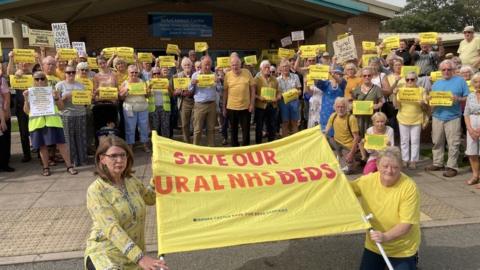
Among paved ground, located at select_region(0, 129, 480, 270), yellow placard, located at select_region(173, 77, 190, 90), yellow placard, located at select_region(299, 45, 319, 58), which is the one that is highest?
yellow placard, located at select_region(299, 45, 319, 58)

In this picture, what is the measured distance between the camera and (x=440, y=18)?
2534 inches

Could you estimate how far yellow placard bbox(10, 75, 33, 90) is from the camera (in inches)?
288

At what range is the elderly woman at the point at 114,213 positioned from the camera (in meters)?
2.95

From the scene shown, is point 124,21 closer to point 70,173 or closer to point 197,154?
point 70,173

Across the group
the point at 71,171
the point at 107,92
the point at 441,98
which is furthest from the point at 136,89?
the point at 441,98

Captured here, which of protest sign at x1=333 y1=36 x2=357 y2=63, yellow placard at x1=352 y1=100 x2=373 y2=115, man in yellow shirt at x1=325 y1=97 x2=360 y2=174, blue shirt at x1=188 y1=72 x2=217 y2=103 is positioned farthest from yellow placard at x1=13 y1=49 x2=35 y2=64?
protest sign at x1=333 y1=36 x2=357 y2=63

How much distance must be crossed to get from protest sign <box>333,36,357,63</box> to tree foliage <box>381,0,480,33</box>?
181 ft

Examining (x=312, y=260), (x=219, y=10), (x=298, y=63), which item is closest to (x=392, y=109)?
(x=298, y=63)

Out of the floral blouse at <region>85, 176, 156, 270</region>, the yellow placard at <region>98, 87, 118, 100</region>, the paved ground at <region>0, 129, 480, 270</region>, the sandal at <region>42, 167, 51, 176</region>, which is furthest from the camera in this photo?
the yellow placard at <region>98, 87, 118, 100</region>

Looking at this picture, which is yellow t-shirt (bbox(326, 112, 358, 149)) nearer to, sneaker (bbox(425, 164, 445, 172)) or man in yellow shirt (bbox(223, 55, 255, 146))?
sneaker (bbox(425, 164, 445, 172))

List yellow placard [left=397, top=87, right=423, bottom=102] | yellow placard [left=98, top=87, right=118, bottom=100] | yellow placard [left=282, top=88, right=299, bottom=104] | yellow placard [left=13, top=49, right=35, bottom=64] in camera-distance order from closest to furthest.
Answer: yellow placard [left=397, top=87, right=423, bottom=102], yellow placard [left=13, top=49, right=35, bottom=64], yellow placard [left=98, top=87, right=118, bottom=100], yellow placard [left=282, top=88, right=299, bottom=104]

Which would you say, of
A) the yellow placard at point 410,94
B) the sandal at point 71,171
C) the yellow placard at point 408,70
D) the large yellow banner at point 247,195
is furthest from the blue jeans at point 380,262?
the sandal at point 71,171

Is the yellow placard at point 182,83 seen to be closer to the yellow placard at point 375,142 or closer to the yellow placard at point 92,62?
the yellow placard at point 92,62

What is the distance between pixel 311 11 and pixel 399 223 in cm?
933
